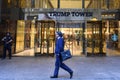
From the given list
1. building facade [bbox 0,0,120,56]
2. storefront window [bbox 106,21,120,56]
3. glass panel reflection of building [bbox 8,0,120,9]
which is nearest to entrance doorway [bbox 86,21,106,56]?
building facade [bbox 0,0,120,56]

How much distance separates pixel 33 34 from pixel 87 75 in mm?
10158

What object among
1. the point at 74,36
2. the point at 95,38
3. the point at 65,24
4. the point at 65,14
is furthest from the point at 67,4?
the point at 95,38

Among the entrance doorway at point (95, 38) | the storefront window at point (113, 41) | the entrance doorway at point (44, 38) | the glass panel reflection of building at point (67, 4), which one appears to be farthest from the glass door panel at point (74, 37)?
the storefront window at point (113, 41)

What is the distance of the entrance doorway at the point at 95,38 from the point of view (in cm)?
2339

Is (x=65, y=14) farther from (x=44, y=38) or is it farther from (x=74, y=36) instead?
(x=44, y=38)

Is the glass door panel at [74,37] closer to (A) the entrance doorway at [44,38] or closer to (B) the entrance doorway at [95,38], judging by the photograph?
(B) the entrance doorway at [95,38]

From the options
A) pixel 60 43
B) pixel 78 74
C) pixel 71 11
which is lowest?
pixel 78 74

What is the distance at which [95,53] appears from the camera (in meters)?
23.4

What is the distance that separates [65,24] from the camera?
23.2 meters

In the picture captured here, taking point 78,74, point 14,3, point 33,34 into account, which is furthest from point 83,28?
point 78,74

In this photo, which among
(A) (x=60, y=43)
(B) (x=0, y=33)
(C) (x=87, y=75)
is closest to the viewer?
(A) (x=60, y=43)

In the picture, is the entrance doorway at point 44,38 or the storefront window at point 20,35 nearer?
the storefront window at point 20,35

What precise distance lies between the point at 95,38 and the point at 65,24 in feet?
8.17

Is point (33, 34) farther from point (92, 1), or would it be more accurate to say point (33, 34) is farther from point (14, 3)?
point (92, 1)
